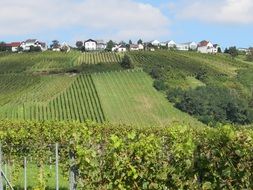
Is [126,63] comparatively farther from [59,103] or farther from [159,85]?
[59,103]

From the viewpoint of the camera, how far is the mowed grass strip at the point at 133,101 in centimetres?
7362

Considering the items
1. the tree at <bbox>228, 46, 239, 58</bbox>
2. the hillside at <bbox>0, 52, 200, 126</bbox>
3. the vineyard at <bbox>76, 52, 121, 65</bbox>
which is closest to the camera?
the hillside at <bbox>0, 52, 200, 126</bbox>

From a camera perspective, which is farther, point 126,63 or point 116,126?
point 126,63

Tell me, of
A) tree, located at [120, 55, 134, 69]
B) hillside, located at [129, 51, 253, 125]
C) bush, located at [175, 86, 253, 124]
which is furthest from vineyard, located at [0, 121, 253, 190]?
tree, located at [120, 55, 134, 69]

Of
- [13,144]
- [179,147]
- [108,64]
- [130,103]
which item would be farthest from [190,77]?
[179,147]

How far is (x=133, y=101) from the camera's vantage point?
81625mm

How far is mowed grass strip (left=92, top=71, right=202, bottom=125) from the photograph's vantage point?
73.6m

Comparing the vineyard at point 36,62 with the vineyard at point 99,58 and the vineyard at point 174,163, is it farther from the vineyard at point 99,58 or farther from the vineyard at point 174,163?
the vineyard at point 174,163

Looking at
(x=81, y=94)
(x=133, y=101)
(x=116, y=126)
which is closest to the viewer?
(x=116, y=126)

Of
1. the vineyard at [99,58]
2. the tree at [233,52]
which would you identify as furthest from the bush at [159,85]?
the tree at [233,52]

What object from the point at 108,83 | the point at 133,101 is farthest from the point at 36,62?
the point at 133,101

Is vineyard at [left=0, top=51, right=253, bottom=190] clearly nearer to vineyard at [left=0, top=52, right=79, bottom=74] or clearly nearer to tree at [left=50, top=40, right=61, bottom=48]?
vineyard at [left=0, top=52, right=79, bottom=74]

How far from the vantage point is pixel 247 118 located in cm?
8850

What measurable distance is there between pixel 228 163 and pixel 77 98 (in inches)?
2876
